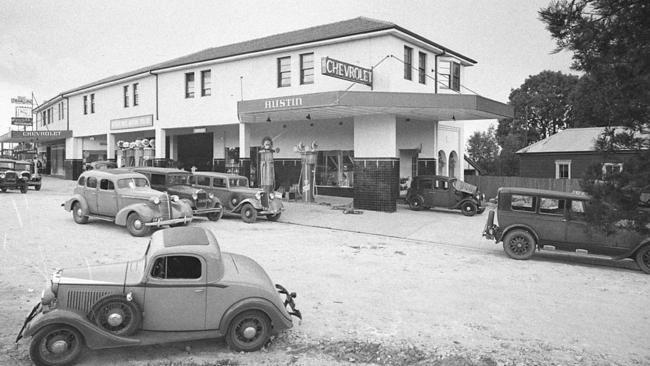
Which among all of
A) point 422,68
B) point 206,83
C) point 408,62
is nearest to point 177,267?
point 408,62

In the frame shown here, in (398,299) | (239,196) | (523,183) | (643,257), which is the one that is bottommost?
(398,299)

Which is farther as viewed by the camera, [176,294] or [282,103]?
[282,103]

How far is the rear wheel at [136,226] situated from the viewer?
42.3ft

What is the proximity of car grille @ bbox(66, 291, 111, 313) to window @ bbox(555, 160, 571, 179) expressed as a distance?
30.4 meters

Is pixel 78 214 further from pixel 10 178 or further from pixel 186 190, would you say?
pixel 10 178

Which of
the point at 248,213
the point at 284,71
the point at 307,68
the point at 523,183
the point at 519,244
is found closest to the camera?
the point at 519,244

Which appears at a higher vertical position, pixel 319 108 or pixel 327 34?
pixel 327 34

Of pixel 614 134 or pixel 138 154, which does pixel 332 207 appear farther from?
pixel 614 134

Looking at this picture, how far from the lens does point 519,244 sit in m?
11.7

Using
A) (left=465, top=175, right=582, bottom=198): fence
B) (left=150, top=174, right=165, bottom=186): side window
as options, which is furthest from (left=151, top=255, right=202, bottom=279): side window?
(left=465, top=175, right=582, bottom=198): fence

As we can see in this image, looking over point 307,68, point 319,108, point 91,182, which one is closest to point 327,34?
point 307,68

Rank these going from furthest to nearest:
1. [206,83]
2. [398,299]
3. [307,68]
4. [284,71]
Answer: [206,83] → [284,71] → [307,68] → [398,299]

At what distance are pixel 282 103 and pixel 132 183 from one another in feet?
21.8

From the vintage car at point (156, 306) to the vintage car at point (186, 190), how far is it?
10020 millimetres
